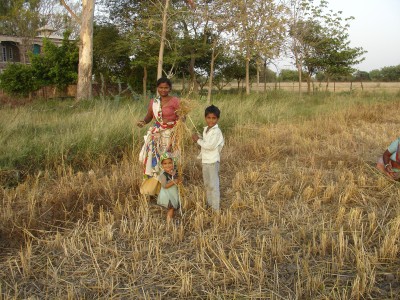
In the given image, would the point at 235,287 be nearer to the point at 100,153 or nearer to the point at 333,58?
the point at 100,153

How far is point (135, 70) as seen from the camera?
758 inches

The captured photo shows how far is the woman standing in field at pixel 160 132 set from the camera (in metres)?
4.02

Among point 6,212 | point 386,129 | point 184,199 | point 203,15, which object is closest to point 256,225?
point 184,199

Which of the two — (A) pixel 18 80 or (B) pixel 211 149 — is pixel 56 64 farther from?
(B) pixel 211 149

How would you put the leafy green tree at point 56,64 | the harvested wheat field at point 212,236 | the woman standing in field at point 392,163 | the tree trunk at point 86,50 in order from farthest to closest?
the leafy green tree at point 56,64 → the tree trunk at point 86,50 → the woman standing in field at point 392,163 → the harvested wheat field at point 212,236

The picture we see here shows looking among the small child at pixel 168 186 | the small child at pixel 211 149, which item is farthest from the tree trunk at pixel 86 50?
the small child at pixel 211 149

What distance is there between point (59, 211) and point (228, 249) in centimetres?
193

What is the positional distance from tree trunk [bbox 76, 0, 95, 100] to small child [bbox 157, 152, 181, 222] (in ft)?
30.0

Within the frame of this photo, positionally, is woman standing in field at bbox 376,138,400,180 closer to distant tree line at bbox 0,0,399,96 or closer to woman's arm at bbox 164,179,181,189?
woman's arm at bbox 164,179,181,189

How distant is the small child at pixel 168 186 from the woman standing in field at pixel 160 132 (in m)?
0.14

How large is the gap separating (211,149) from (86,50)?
9.79 meters

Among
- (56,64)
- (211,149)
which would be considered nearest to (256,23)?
(56,64)

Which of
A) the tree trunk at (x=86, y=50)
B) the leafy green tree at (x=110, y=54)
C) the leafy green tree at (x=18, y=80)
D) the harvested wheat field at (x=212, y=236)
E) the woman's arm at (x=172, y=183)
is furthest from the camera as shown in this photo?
the leafy green tree at (x=110, y=54)

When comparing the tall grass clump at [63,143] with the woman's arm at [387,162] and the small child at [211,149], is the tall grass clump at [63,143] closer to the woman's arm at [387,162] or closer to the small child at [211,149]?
the small child at [211,149]
